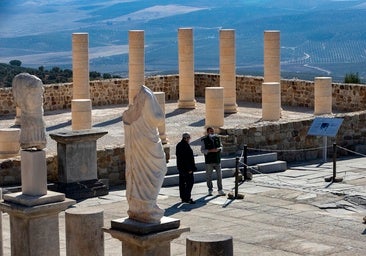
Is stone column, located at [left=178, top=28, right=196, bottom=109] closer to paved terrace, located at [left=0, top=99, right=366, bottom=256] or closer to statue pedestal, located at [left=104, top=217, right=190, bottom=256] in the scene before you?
paved terrace, located at [left=0, top=99, right=366, bottom=256]

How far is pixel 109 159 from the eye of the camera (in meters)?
22.2

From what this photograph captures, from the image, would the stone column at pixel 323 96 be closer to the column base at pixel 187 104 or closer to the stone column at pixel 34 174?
Result: the column base at pixel 187 104

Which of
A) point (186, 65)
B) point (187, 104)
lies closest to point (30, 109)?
point (187, 104)

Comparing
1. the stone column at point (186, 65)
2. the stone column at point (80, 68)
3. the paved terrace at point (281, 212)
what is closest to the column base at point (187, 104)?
the stone column at point (186, 65)

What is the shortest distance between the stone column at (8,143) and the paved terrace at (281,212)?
3711 millimetres

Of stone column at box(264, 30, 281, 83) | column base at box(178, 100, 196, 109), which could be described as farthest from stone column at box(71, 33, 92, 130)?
stone column at box(264, 30, 281, 83)

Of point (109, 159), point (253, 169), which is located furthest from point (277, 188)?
point (109, 159)

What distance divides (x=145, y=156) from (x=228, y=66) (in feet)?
78.3

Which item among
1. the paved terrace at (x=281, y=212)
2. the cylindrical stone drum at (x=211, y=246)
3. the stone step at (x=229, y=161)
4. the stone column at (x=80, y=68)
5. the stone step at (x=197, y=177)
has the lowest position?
the paved terrace at (x=281, y=212)

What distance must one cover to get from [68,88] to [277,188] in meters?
15.5

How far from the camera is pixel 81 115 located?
101 ft

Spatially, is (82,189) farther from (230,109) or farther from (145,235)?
(230,109)

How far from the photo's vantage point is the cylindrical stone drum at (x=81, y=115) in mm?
30812

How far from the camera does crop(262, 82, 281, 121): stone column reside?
107 ft
